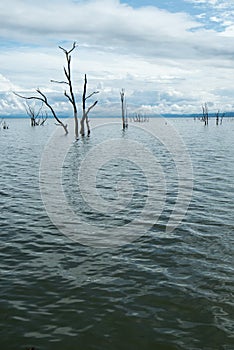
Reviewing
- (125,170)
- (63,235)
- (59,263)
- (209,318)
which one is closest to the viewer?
(209,318)

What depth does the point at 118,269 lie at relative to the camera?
6672 mm

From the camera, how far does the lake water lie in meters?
4.79

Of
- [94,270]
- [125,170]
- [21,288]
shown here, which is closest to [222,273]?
[94,270]

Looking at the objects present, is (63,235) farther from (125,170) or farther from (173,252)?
(125,170)

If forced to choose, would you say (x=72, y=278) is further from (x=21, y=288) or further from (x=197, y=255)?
(x=197, y=255)

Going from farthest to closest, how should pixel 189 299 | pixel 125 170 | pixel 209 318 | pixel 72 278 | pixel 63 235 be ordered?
pixel 125 170
pixel 63 235
pixel 72 278
pixel 189 299
pixel 209 318

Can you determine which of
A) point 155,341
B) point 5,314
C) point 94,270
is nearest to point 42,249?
point 94,270

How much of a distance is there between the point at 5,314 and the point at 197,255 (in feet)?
12.5

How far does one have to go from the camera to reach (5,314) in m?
5.20

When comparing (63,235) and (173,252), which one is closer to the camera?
(173,252)

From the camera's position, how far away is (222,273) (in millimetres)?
6500

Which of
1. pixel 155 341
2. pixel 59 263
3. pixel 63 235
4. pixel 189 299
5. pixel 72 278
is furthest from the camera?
pixel 63 235

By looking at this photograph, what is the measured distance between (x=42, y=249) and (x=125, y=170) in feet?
37.7

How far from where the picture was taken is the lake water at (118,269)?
4793 millimetres
